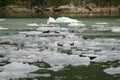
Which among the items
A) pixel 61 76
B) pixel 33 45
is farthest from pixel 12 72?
pixel 33 45

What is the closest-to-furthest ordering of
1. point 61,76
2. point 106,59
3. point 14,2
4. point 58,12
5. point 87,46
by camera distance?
point 61,76 → point 106,59 → point 87,46 → point 58,12 → point 14,2

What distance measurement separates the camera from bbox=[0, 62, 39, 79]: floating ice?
35.9 feet

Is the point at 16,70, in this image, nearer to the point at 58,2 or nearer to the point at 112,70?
the point at 112,70

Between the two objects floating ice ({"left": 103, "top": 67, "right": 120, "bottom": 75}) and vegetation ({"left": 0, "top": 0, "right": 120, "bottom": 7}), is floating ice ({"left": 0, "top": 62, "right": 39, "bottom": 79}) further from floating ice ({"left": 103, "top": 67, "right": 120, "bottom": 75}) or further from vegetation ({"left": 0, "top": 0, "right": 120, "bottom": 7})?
vegetation ({"left": 0, "top": 0, "right": 120, "bottom": 7})

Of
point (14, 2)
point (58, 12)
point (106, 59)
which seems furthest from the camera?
point (14, 2)

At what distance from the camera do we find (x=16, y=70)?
454 inches

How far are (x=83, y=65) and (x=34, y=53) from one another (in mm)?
2843

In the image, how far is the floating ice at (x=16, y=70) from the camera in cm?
1094

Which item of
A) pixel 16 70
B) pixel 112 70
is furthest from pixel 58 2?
pixel 16 70

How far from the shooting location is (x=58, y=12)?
72562 millimetres

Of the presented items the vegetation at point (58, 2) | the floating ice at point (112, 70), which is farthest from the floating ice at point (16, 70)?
the vegetation at point (58, 2)

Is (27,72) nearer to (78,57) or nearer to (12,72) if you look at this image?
(12,72)

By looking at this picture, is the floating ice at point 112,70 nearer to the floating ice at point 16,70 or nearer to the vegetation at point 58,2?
the floating ice at point 16,70

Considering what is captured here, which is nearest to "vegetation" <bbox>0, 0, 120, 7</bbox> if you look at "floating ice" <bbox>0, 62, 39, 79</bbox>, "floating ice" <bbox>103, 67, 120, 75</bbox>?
"floating ice" <bbox>103, 67, 120, 75</bbox>
